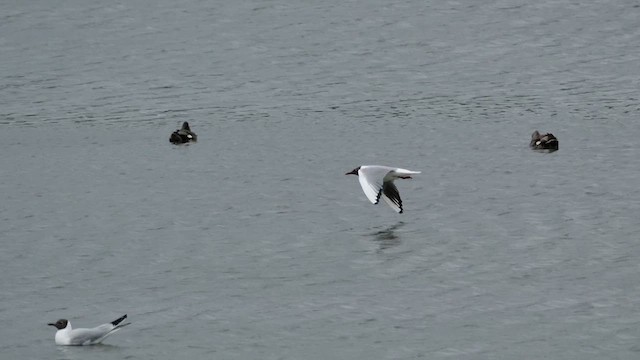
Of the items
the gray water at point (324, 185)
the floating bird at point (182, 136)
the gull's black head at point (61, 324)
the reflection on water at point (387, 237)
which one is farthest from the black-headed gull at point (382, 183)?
the floating bird at point (182, 136)

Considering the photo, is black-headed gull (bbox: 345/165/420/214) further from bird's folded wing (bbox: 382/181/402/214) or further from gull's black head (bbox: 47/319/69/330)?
gull's black head (bbox: 47/319/69/330)

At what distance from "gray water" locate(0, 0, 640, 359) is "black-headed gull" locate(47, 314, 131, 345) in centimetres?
21

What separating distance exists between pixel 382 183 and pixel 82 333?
10.1 m

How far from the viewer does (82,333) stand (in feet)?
70.8

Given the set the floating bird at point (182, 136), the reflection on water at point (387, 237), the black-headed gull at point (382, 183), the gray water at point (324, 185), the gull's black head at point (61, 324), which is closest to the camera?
the gull's black head at point (61, 324)

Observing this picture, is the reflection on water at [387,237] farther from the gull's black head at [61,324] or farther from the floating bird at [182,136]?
the floating bird at [182,136]

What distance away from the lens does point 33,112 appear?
157 ft

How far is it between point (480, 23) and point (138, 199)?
32.2 metres

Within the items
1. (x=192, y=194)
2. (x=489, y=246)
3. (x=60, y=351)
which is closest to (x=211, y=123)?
(x=192, y=194)

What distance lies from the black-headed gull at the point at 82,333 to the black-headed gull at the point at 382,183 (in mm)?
9196

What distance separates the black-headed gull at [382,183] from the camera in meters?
29.8

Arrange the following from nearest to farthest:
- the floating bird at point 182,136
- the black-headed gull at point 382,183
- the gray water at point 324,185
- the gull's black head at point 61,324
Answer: the gull's black head at point 61,324 → the gray water at point 324,185 → the black-headed gull at point 382,183 → the floating bird at point 182,136

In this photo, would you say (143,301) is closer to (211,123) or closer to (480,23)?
(211,123)

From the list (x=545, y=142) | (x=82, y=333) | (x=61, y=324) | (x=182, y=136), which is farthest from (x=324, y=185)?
(x=82, y=333)
